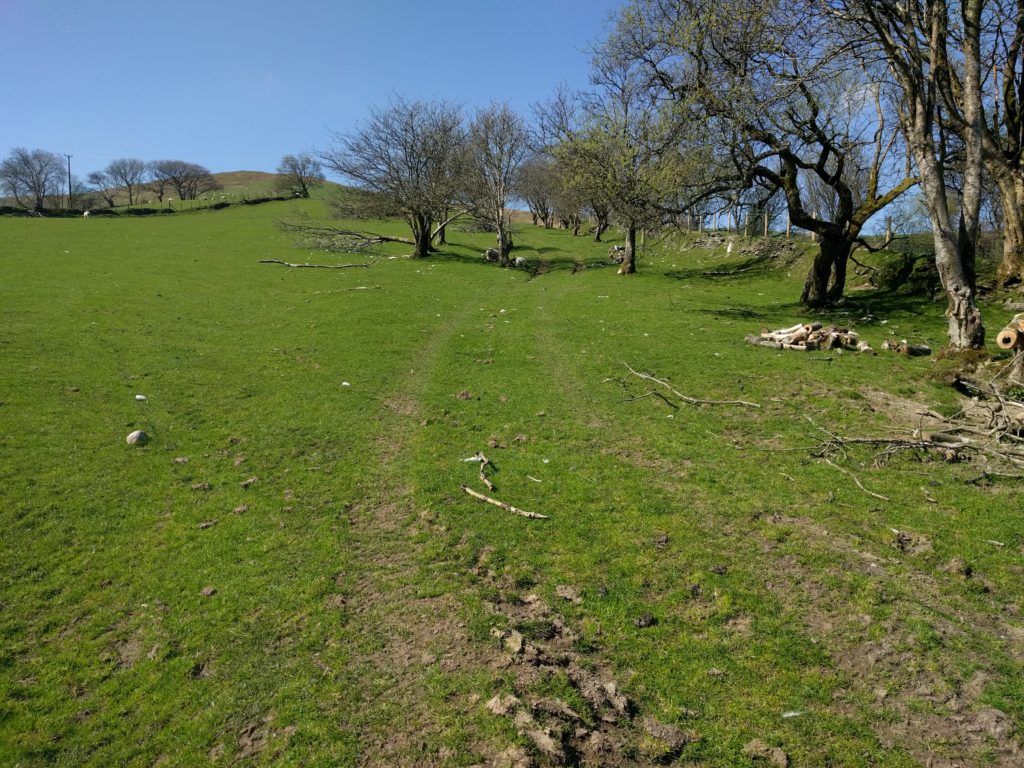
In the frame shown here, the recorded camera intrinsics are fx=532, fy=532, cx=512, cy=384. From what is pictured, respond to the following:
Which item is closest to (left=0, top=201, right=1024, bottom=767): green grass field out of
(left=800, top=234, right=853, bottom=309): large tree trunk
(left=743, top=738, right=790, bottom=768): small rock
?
(left=743, top=738, right=790, bottom=768): small rock

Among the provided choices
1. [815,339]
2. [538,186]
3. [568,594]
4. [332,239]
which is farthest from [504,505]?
[538,186]

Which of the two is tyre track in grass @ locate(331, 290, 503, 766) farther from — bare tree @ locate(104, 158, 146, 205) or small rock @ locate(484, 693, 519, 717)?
bare tree @ locate(104, 158, 146, 205)

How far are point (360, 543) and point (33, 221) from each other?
7274 cm

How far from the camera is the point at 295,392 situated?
1407cm

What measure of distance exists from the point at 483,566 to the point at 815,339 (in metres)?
14.1

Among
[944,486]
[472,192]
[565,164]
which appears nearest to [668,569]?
[944,486]

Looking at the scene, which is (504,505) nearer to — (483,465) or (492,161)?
(483,465)

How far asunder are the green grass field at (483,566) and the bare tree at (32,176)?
108 meters

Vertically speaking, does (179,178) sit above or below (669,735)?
above

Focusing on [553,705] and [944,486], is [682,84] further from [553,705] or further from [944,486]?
[553,705]

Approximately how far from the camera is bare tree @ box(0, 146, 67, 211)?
297ft

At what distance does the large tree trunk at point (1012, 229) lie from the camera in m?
18.3

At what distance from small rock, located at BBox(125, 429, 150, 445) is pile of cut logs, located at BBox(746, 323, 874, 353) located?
1710 cm

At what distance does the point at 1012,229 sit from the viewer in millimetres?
19047
